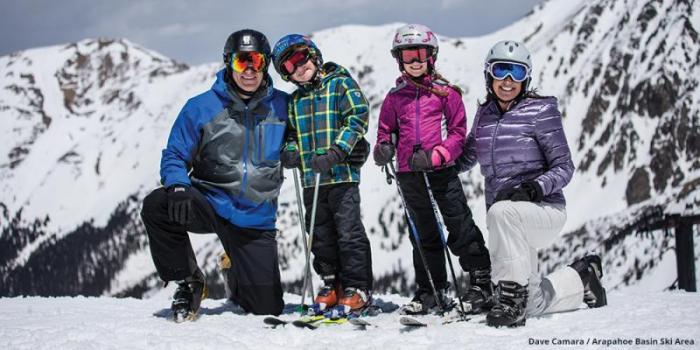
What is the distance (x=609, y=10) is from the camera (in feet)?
528

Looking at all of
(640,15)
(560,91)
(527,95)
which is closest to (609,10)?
(640,15)

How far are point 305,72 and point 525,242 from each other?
3247 mm

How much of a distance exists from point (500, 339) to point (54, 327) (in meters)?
4.44

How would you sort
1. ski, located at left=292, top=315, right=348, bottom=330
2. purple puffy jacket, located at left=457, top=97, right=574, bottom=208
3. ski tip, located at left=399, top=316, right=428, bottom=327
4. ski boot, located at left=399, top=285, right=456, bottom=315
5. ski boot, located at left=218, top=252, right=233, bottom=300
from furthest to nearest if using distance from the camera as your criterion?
ski boot, located at left=218, top=252, right=233, bottom=300
ski boot, located at left=399, top=285, right=456, bottom=315
purple puffy jacket, located at left=457, top=97, right=574, bottom=208
ski, located at left=292, top=315, right=348, bottom=330
ski tip, located at left=399, top=316, right=428, bottom=327

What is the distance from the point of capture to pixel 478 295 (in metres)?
6.85

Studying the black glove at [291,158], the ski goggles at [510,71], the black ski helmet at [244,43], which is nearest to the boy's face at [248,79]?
the black ski helmet at [244,43]

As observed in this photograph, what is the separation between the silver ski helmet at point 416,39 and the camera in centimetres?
714

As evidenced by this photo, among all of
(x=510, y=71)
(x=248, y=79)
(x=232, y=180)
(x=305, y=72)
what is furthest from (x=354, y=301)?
(x=510, y=71)

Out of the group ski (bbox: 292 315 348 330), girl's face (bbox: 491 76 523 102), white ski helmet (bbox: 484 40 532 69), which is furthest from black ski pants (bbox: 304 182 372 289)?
white ski helmet (bbox: 484 40 532 69)

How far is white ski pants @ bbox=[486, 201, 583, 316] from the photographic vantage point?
5.88 meters

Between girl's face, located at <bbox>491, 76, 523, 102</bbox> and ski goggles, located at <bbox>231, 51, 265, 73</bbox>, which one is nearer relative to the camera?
girl's face, located at <bbox>491, 76, 523, 102</bbox>

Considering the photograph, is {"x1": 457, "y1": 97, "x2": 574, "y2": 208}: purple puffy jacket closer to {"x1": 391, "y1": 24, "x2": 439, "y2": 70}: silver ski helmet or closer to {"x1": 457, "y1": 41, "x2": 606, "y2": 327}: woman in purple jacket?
{"x1": 457, "y1": 41, "x2": 606, "y2": 327}: woman in purple jacket

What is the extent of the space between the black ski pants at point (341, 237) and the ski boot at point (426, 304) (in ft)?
1.80

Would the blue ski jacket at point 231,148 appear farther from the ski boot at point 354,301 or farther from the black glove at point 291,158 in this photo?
the ski boot at point 354,301
